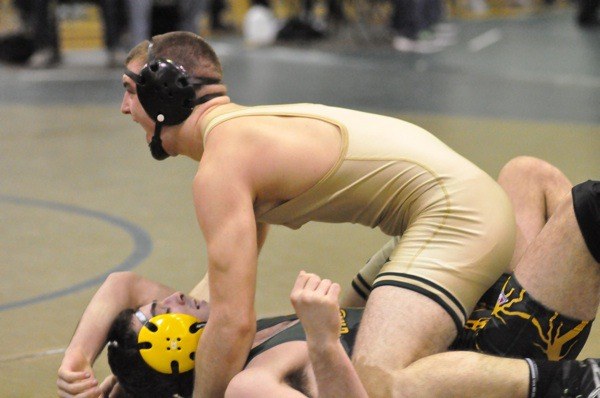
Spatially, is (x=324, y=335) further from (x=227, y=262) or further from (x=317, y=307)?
(x=227, y=262)

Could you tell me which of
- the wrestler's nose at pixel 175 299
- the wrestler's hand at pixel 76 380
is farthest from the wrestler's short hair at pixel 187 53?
the wrestler's hand at pixel 76 380

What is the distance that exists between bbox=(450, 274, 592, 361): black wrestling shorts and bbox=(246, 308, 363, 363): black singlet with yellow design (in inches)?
14.0

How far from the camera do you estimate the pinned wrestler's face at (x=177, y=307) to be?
122 inches

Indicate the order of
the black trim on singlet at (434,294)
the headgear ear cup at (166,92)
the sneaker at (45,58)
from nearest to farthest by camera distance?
the black trim on singlet at (434,294) → the headgear ear cup at (166,92) → the sneaker at (45,58)

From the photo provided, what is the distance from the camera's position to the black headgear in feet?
10.4

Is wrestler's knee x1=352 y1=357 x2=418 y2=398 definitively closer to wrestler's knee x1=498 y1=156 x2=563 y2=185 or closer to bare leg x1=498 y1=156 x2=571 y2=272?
bare leg x1=498 y1=156 x2=571 y2=272

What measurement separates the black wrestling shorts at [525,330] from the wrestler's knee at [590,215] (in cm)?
22

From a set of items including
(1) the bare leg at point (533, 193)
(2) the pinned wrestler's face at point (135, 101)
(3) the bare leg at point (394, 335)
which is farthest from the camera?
(1) the bare leg at point (533, 193)

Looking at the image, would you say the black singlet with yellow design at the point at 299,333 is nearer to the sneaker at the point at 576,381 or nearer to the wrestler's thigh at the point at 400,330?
the wrestler's thigh at the point at 400,330

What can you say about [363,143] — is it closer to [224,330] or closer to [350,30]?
[224,330]

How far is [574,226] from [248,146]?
0.91m

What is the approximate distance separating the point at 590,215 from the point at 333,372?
2.63 ft

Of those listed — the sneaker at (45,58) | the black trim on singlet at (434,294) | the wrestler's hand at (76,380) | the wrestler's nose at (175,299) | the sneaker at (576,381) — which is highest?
the black trim on singlet at (434,294)

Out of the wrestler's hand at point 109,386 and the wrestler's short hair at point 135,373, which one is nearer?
the wrestler's short hair at point 135,373
